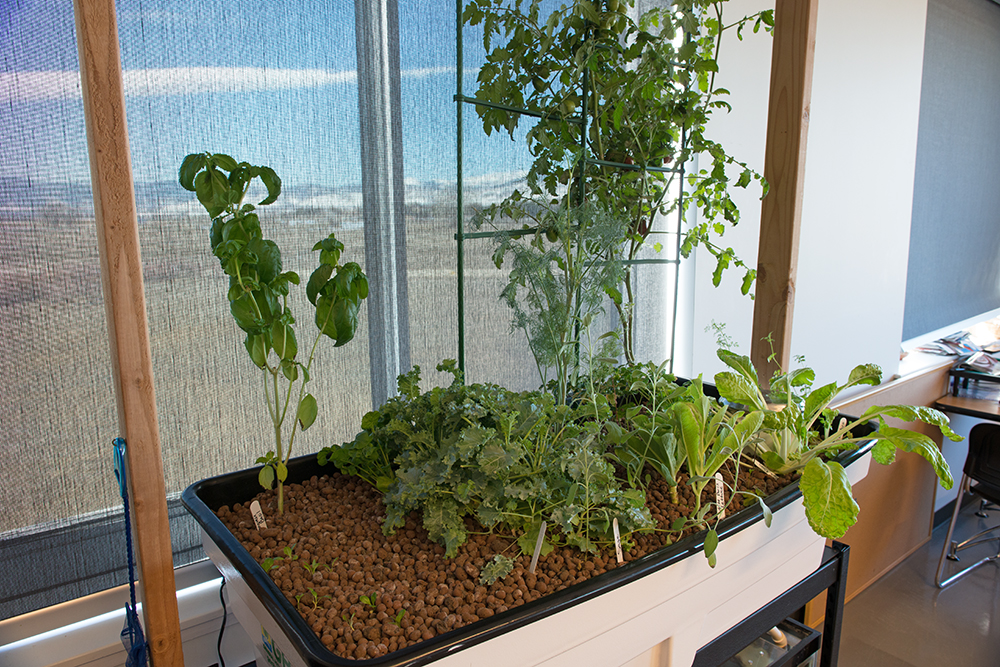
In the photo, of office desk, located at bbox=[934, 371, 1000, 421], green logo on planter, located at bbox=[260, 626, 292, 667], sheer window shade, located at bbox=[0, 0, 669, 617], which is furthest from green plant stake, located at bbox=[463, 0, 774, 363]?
office desk, located at bbox=[934, 371, 1000, 421]

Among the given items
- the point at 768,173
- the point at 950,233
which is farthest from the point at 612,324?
the point at 950,233

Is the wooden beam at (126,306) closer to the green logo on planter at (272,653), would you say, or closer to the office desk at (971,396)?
the green logo on planter at (272,653)

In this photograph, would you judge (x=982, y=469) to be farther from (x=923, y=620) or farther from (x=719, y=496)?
(x=719, y=496)

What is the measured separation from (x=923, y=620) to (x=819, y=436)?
5.63 feet

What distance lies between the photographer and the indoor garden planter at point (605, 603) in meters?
0.65

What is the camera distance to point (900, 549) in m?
2.77

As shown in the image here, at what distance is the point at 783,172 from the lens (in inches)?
52.1

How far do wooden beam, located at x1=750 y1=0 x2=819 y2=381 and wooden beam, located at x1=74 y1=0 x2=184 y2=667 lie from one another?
4.01 ft

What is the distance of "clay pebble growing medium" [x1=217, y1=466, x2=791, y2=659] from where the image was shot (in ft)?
2.34

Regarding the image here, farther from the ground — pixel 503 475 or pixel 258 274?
pixel 258 274

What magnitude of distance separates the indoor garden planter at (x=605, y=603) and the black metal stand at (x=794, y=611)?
0.08ft

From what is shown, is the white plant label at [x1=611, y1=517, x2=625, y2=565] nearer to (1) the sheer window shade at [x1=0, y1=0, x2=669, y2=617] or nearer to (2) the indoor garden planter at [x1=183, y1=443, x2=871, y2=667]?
(2) the indoor garden planter at [x1=183, y1=443, x2=871, y2=667]

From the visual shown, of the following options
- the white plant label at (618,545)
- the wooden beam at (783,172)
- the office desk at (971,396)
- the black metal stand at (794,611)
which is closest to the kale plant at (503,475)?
the white plant label at (618,545)

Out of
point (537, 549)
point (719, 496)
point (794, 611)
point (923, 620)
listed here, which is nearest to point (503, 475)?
point (537, 549)
